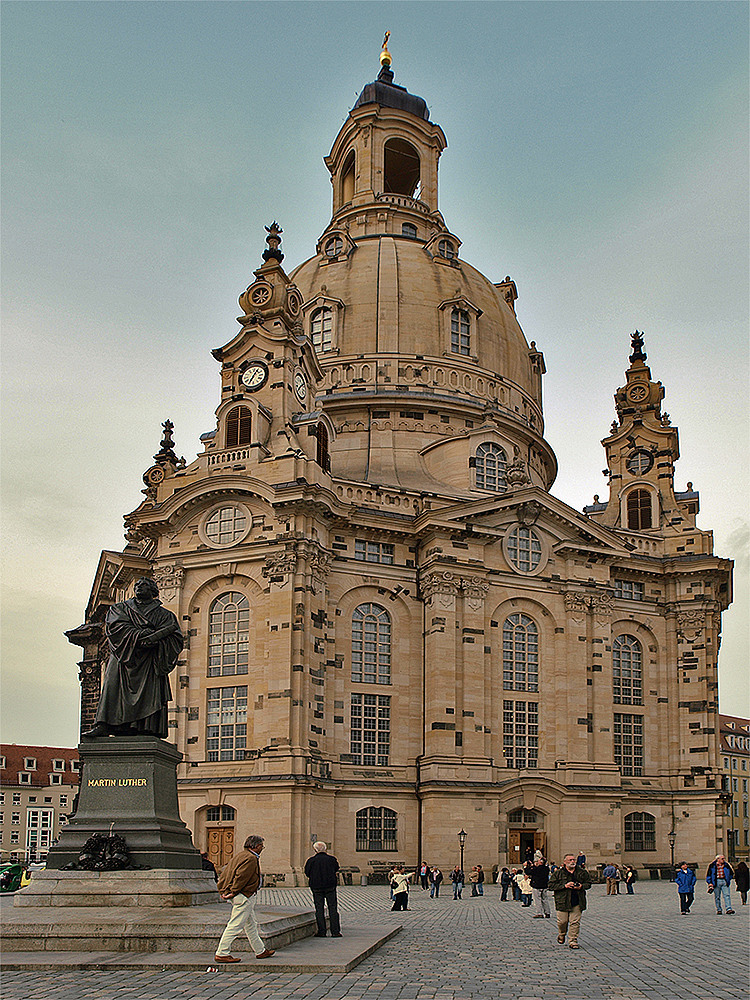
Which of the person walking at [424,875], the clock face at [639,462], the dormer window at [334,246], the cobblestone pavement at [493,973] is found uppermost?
the dormer window at [334,246]

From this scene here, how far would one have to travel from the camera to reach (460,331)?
69.2 metres

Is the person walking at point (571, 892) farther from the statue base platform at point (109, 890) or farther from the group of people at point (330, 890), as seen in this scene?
the statue base platform at point (109, 890)

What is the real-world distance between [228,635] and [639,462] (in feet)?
99.9

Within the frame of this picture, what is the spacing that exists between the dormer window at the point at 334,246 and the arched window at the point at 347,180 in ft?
35.9

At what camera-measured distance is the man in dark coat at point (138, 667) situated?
20625 millimetres

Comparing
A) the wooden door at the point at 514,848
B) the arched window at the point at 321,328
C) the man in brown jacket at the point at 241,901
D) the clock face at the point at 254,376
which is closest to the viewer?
the man in brown jacket at the point at 241,901

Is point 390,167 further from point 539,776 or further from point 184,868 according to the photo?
point 184,868

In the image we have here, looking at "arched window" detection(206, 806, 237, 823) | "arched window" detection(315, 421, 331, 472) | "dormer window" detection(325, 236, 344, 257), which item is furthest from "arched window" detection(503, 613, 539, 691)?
"dormer window" detection(325, 236, 344, 257)

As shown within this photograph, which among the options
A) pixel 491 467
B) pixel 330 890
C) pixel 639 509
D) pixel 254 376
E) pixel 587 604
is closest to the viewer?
pixel 330 890

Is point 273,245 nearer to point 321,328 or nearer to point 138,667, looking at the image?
point 321,328

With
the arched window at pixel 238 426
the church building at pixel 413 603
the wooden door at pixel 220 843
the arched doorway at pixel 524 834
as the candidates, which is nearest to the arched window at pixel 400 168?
the church building at pixel 413 603

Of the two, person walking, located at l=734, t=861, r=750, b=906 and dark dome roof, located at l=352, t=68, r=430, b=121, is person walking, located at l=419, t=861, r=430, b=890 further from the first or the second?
dark dome roof, located at l=352, t=68, r=430, b=121

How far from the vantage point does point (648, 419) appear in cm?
7119

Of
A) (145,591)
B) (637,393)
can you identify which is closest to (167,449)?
(637,393)
